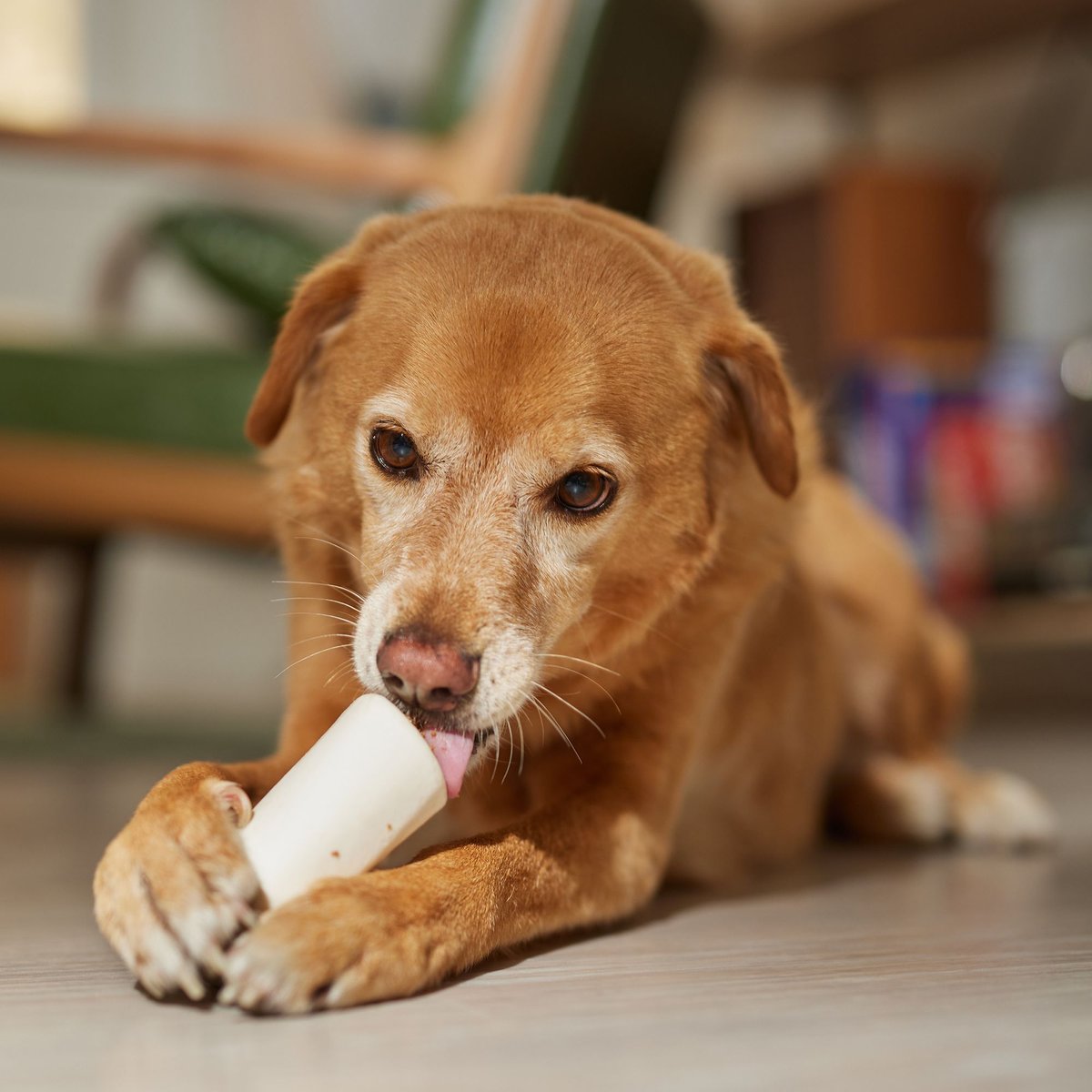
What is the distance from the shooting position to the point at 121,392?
2.89m

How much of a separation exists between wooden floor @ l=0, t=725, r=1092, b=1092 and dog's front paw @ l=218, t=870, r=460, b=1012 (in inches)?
0.8

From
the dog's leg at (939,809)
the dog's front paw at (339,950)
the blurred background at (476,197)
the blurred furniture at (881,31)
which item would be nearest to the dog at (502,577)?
the dog's front paw at (339,950)

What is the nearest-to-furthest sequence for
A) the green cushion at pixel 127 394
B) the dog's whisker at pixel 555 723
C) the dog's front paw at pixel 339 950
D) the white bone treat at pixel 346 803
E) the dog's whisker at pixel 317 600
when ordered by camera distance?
the dog's front paw at pixel 339 950, the white bone treat at pixel 346 803, the dog's whisker at pixel 555 723, the dog's whisker at pixel 317 600, the green cushion at pixel 127 394

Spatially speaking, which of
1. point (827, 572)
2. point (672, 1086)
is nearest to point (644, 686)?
point (672, 1086)

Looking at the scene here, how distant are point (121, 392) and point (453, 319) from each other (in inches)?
67.0

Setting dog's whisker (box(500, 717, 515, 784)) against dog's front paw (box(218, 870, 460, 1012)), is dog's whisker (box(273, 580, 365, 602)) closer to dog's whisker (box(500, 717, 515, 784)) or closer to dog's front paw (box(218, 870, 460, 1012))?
dog's whisker (box(500, 717, 515, 784))

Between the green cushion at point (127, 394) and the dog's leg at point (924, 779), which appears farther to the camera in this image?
the green cushion at point (127, 394)

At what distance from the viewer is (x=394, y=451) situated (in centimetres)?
143

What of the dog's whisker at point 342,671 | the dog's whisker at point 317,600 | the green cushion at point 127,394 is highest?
the green cushion at point 127,394

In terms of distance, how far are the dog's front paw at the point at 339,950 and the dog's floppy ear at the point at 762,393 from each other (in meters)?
0.70

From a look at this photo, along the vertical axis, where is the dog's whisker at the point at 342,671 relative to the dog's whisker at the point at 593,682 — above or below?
above

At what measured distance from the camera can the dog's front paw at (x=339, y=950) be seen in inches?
40.3

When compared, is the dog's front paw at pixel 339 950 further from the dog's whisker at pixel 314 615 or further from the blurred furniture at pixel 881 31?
the blurred furniture at pixel 881 31

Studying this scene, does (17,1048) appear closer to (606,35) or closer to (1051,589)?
(606,35)
